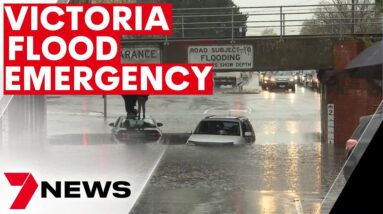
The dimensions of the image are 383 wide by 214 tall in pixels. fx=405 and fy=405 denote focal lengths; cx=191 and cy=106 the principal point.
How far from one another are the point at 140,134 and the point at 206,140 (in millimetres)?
188

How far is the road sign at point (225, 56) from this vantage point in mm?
993

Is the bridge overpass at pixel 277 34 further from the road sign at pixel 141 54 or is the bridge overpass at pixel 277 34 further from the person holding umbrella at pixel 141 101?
the person holding umbrella at pixel 141 101

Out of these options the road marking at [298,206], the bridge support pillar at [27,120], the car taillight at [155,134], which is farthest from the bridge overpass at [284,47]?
the road marking at [298,206]

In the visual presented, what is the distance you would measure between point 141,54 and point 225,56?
217 mm

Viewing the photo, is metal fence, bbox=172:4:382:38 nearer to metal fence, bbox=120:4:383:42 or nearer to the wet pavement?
metal fence, bbox=120:4:383:42

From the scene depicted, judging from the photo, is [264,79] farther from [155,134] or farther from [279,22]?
[155,134]

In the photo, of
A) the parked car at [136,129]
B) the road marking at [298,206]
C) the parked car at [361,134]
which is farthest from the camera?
the road marking at [298,206]

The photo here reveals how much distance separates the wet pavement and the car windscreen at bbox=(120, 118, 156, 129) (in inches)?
1.2

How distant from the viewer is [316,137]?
3.50ft

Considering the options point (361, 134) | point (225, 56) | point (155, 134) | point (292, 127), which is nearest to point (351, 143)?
point (361, 134)

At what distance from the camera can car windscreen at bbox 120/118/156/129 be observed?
3.71 feet

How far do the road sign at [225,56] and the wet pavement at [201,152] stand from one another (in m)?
0.09

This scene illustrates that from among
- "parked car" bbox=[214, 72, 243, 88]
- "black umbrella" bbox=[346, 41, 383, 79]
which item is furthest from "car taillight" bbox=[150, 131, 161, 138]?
"black umbrella" bbox=[346, 41, 383, 79]

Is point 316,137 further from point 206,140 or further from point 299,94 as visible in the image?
point 206,140
